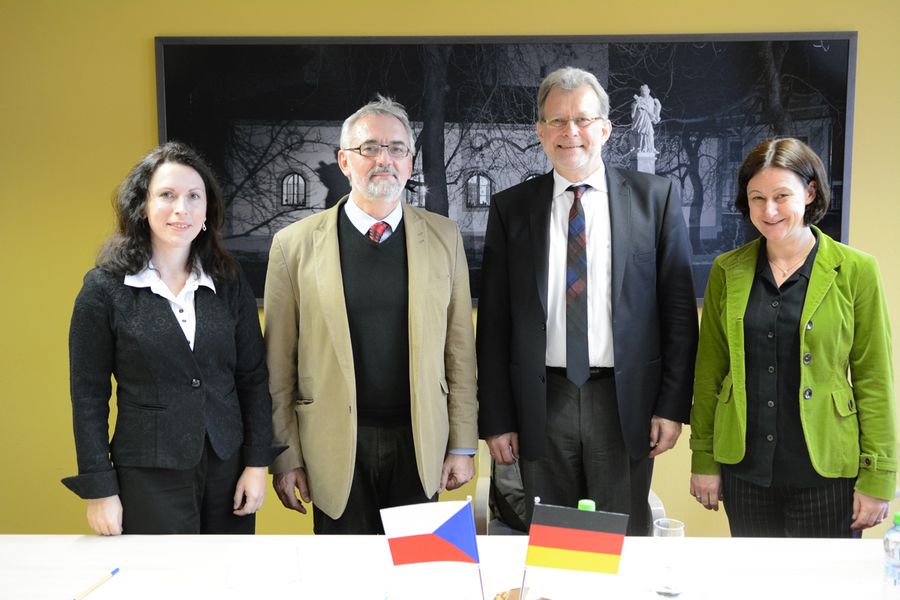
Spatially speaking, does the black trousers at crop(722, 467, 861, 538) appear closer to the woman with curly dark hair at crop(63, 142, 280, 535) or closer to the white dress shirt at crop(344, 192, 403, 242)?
the white dress shirt at crop(344, 192, 403, 242)

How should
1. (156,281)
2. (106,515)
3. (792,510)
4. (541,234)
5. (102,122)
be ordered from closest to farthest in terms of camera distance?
(106,515) < (156,281) < (792,510) < (541,234) < (102,122)

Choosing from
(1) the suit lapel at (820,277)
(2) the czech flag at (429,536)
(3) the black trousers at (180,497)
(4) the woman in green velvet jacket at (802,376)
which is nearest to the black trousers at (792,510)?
(4) the woman in green velvet jacket at (802,376)

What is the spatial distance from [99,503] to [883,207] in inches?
128

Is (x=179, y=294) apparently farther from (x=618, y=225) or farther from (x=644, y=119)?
(x=644, y=119)

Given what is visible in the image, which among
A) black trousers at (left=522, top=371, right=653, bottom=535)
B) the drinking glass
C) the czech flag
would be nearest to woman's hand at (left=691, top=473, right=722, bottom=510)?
black trousers at (left=522, top=371, right=653, bottom=535)

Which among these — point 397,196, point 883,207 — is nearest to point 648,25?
point 883,207

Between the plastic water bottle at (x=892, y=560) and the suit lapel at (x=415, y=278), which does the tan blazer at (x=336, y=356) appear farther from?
the plastic water bottle at (x=892, y=560)

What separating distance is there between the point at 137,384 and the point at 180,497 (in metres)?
0.32

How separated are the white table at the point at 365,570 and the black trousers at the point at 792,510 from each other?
33 cm

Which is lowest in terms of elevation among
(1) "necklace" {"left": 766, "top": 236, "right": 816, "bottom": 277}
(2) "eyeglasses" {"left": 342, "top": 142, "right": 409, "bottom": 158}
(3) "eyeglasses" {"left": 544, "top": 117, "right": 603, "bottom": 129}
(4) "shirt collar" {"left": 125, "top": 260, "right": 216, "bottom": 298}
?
(4) "shirt collar" {"left": 125, "top": 260, "right": 216, "bottom": 298}

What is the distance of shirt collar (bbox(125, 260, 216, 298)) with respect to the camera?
2041 millimetres

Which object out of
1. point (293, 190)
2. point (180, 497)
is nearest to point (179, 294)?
point (180, 497)

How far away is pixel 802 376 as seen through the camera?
2111 millimetres

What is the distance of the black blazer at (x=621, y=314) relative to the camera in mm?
2340
